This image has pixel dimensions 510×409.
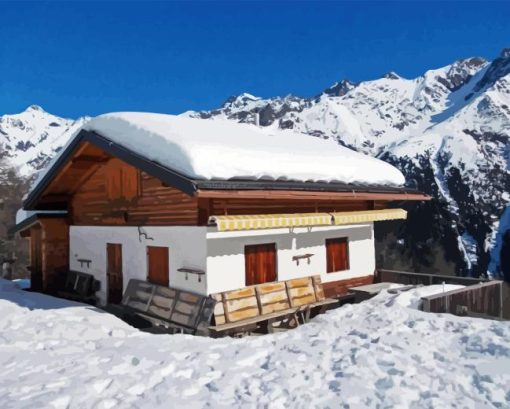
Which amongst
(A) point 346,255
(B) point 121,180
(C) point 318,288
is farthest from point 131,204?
(A) point 346,255

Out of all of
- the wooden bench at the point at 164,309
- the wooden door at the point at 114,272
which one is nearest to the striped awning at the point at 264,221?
the wooden bench at the point at 164,309

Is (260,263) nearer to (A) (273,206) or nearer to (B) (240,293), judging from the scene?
(B) (240,293)

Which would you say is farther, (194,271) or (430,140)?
(430,140)

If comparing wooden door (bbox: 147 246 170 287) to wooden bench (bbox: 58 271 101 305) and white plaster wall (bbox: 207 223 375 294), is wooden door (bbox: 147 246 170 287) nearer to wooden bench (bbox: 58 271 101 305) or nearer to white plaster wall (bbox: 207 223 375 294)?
white plaster wall (bbox: 207 223 375 294)

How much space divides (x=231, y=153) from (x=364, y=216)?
437cm

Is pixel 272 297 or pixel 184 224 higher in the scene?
pixel 184 224

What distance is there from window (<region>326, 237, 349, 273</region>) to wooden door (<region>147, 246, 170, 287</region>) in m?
4.31

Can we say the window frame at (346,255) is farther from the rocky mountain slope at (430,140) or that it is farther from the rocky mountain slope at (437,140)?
the rocky mountain slope at (437,140)

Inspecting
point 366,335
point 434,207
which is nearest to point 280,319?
point 366,335

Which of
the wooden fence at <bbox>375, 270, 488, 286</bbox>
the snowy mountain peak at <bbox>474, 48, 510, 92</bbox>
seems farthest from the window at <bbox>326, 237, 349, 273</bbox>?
the snowy mountain peak at <bbox>474, 48, 510, 92</bbox>

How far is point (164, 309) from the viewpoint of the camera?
980 centimetres

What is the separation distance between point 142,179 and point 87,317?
350 cm

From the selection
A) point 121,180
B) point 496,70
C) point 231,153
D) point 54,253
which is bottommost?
point 54,253

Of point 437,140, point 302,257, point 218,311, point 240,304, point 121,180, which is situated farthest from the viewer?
point 437,140
